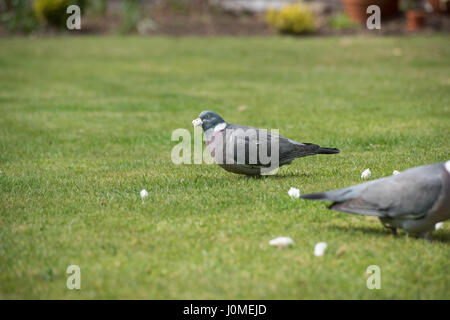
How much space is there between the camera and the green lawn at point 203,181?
376 cm

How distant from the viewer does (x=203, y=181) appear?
577 cm

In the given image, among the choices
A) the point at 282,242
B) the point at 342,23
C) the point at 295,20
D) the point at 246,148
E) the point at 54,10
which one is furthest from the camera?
the point at 54,10

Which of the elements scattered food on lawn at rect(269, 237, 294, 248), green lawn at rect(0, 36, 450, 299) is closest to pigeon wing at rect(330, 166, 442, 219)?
green lawn at rect(0, 36, 450, 299)

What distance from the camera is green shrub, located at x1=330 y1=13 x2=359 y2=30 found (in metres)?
17.6

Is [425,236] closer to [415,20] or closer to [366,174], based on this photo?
[366,174]

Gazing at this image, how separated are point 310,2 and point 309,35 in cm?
264

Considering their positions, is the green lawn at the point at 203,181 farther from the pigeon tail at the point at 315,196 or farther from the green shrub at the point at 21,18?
the green shrub at the point at 21,18

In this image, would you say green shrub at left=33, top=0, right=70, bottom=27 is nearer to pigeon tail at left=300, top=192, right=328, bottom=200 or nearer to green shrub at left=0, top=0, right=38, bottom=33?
green shrub at left=0, top=0, right=38, bottom=33

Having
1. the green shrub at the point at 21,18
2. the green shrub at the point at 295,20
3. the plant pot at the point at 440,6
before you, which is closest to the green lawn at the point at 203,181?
the plant pot at the point at 440,6

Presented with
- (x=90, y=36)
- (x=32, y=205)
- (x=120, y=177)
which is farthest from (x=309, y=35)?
(x=32, y=205)

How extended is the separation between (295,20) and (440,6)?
3983mm

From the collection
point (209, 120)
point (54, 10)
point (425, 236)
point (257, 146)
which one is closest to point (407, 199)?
point (425, 236)

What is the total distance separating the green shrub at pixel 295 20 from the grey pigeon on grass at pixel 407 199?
44.5ft
